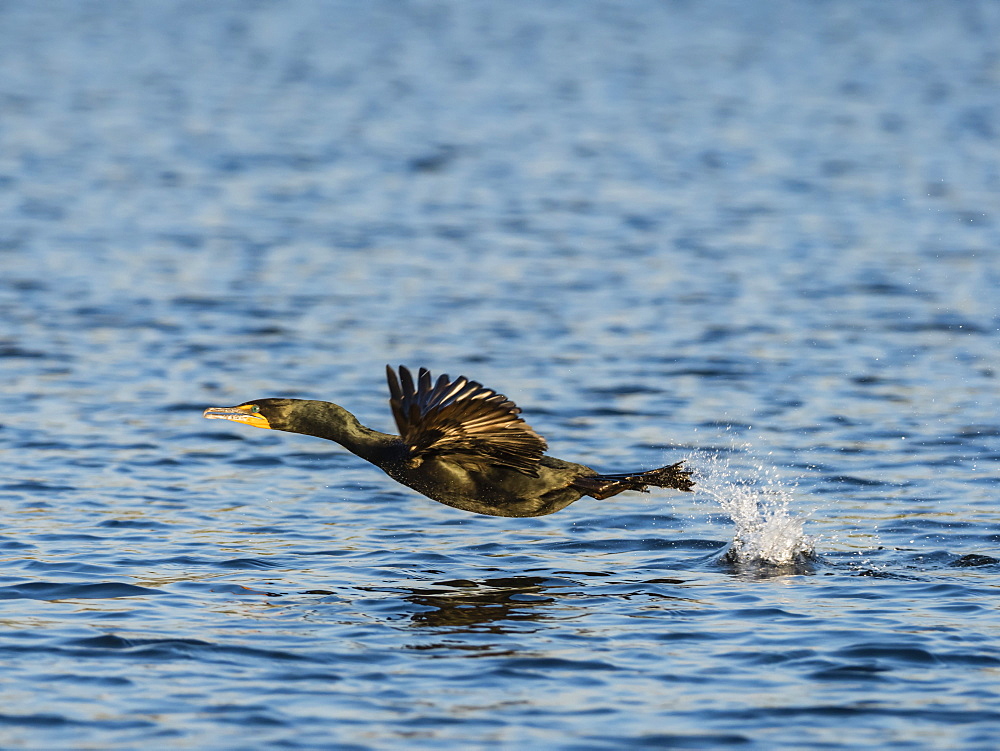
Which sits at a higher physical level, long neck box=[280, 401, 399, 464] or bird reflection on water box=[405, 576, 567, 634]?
long neck box=[280, 401, 399, 464]

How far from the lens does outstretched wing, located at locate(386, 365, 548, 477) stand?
7629mm

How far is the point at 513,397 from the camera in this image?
12.6 metres

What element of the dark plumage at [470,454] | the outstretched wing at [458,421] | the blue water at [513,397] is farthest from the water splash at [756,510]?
the outstretched wing at [458,421]

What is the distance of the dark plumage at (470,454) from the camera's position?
7812 mm

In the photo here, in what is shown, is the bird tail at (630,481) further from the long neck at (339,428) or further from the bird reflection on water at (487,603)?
the long neck at (339,428)

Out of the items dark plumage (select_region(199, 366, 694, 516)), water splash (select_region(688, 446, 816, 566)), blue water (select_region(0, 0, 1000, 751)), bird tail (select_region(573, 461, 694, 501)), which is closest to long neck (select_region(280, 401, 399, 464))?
dark plumage (select_region(199, 366, 694, 516))

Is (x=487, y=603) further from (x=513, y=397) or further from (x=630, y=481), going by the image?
(x=513, y=397)

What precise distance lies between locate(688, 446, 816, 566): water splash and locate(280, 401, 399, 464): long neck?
6.92ft

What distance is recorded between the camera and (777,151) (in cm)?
2500

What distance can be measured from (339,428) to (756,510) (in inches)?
100

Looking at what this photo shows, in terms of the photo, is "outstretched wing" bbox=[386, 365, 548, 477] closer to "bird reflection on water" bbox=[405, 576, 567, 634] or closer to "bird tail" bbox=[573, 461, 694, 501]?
"bird tail" bbox=[573, 461, 694, 501]

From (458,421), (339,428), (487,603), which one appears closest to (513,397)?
(339,428)

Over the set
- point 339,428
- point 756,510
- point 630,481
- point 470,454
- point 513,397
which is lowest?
point 756,510

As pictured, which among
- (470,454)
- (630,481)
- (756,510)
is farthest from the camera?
(756,510)
